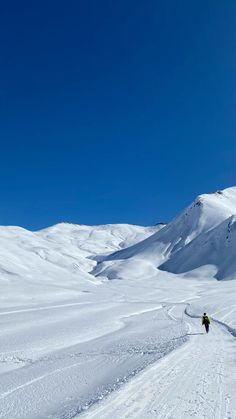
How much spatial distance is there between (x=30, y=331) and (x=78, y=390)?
18.2 m

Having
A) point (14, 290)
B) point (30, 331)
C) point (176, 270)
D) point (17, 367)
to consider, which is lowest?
point (17, 367)

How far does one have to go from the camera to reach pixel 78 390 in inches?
630

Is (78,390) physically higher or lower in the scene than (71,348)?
lower

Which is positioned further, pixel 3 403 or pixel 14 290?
pixel 14 290

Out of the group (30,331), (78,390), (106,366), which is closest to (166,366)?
(106,366)

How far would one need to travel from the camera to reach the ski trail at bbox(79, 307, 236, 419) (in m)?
12.3

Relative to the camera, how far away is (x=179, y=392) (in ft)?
47.4

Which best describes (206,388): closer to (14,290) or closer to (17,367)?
(17,367)

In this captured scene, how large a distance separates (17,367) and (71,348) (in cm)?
533

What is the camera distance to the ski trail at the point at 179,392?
40.5 ft

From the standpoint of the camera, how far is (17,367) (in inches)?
805

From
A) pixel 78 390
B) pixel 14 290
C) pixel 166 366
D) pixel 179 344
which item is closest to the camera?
pixel 78 390

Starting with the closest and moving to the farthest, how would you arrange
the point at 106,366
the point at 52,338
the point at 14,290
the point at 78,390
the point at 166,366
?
1. the point at 78,390
2. the point at 166,366
3. the point at 106,366
4. the point at 52,338
5. the point at 14,290

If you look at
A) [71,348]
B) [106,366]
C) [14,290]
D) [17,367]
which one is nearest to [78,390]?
[106,366]
